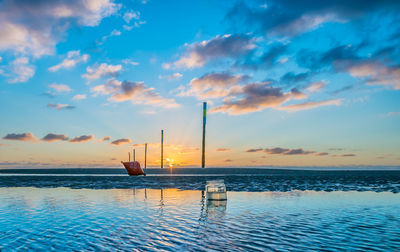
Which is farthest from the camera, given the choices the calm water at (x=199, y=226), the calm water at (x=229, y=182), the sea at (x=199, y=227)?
the calm water at (x=229, y=182)

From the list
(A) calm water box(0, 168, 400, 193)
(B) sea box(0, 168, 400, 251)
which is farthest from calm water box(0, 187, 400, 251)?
(A) calm water box(0, 168, 400, 193)

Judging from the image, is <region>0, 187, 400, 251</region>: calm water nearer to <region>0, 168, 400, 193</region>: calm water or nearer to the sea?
the sea

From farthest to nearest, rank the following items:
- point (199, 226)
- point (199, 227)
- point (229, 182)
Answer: point (229, 182)
point (199, 226)
point (199, 227)

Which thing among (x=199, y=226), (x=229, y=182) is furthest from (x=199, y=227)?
(x=229, y=182)

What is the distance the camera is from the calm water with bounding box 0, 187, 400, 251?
33.5ft

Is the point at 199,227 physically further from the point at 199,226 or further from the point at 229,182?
the point at 229,182

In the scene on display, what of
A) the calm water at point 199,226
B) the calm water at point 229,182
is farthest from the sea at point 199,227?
the calm water at point 229,182

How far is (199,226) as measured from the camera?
12984mm

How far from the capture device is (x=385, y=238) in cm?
1116

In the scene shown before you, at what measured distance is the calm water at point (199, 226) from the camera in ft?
33.5

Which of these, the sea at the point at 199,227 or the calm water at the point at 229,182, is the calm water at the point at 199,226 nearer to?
the sea at the point at 199,227

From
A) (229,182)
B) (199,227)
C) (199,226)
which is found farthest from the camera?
(229,182)

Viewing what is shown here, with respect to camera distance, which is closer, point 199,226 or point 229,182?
point 199,226

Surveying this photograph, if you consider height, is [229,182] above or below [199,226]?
below
